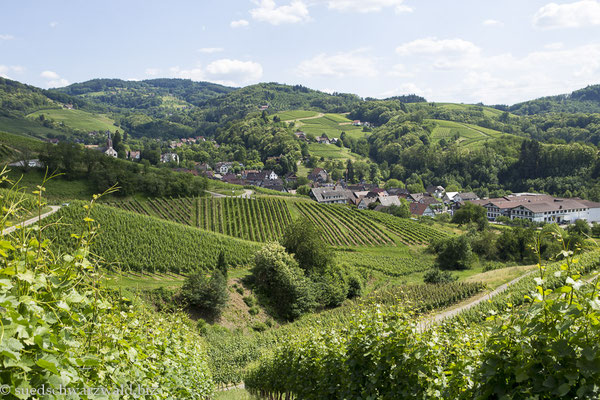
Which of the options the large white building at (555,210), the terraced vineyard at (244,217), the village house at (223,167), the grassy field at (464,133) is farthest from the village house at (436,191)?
the village house at (223,167)

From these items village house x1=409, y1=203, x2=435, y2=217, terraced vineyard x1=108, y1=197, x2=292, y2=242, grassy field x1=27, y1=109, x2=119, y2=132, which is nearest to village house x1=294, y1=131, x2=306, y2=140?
village house x1=409, y1=203, x2=435, y2=217

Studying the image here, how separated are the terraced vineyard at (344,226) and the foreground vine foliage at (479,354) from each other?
47.9 m

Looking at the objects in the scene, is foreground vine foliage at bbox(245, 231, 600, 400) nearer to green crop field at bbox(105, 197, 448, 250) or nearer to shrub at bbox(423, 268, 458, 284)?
shrub at bbox(423, 268, 458, 284)

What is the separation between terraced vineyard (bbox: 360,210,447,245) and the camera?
196ft

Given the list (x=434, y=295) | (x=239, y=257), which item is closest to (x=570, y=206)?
(x=434, y=295)

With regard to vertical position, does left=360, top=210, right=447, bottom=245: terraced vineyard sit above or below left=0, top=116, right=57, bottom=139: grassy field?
below

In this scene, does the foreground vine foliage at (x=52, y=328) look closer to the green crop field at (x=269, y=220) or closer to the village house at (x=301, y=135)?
the green crop field at (x=269, y=220)

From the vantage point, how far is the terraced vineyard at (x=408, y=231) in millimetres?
59875

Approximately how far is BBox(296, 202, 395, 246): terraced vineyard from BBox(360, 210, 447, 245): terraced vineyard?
7.25 ft

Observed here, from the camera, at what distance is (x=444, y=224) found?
81.6 meters

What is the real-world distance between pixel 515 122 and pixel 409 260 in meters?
181

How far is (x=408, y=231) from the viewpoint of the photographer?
64.1 m

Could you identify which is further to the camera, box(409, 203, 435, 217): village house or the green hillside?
box(409, 203, 435, 217): village house

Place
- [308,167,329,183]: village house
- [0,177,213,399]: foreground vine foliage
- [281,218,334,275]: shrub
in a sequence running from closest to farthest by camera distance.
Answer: [0,177,213,399]: foreground vine foliage < [281,218,334,275]: shrub < [308,167,329,183]: village house
